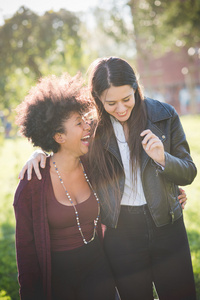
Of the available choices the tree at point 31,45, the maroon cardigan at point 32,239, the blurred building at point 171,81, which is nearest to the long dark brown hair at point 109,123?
the maroon cardigan at point 32,239

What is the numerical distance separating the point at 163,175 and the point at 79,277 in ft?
3.67

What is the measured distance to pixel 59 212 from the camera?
2420 mm

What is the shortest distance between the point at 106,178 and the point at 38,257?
86 centimetres

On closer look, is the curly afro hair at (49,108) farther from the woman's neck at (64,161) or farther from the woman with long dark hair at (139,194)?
the woman with long dark hair at (139,194)

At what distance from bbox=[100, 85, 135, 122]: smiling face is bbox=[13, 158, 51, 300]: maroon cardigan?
868 mm

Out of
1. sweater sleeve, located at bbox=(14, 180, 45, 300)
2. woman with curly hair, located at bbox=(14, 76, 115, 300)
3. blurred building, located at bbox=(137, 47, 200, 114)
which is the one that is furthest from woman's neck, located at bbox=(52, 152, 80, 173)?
blurred building, located at bbox=(137, 47, 200, 114)

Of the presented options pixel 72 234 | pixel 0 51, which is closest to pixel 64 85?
pixel 72 234

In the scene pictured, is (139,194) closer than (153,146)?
No

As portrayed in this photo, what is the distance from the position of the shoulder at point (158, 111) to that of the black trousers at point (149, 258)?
0.75m

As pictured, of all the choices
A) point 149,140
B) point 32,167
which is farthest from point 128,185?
point 32,167

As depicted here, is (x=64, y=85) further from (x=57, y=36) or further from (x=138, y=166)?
(x=57, y=36)

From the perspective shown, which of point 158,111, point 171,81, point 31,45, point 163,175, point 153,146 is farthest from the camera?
point 171,81

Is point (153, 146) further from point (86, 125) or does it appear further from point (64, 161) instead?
point (64, 161)

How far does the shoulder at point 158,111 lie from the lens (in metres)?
2.40
